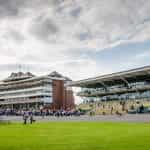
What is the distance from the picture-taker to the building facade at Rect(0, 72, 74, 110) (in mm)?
112438

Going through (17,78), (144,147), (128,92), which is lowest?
(144,147)

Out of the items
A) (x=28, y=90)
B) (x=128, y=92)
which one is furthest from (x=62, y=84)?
(x=128, y=92)

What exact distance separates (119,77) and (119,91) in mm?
5082

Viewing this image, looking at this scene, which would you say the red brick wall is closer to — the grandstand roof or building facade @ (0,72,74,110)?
building facade @ (0,72,74,110)

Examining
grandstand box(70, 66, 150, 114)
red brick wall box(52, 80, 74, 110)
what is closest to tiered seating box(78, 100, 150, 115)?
grandstand box(70, 66, 150, 114)

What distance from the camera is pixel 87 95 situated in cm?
9706

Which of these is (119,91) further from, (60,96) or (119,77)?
(60,96)

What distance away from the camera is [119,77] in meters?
80.2

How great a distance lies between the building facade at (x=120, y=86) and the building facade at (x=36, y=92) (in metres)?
16.4

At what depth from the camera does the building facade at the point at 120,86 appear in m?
74.7

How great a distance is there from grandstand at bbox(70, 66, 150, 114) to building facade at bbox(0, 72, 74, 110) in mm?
17195

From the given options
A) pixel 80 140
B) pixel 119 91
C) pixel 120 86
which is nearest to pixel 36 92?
pixel 120 86

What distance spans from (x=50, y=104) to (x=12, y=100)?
67.2ft

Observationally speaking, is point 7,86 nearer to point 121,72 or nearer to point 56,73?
point 56,73
